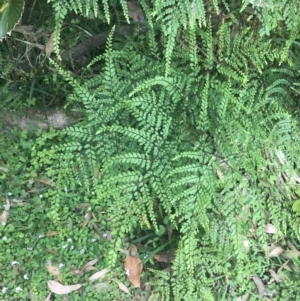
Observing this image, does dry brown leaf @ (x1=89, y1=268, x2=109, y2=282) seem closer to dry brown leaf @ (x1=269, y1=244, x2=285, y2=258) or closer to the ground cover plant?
the ground cover plant

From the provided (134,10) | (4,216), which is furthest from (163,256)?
(134,10)

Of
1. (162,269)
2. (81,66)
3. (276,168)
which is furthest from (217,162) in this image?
(81,66)

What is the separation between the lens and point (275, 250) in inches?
104

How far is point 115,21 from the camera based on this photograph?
8.08 feet

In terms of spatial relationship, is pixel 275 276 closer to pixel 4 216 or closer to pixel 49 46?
pixel 4 216

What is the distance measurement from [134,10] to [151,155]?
89 centimetres

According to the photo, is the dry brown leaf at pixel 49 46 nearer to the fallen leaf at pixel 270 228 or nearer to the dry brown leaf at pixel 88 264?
the dry brown leaf at pixel 88 264

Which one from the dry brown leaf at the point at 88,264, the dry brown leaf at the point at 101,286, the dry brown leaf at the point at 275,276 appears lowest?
the dry brown leaf at the point at 101,286

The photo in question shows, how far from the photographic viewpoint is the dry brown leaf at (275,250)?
2646 mm

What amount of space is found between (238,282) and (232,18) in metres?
1.58

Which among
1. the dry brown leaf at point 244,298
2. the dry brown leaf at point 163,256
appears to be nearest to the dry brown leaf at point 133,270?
the dry brown leaf at point 163,256

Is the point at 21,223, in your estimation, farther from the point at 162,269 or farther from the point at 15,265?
the point at 162,269

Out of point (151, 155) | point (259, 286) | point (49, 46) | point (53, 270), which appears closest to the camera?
point (151, 155)

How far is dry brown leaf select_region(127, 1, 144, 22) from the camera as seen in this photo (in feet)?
8.01
